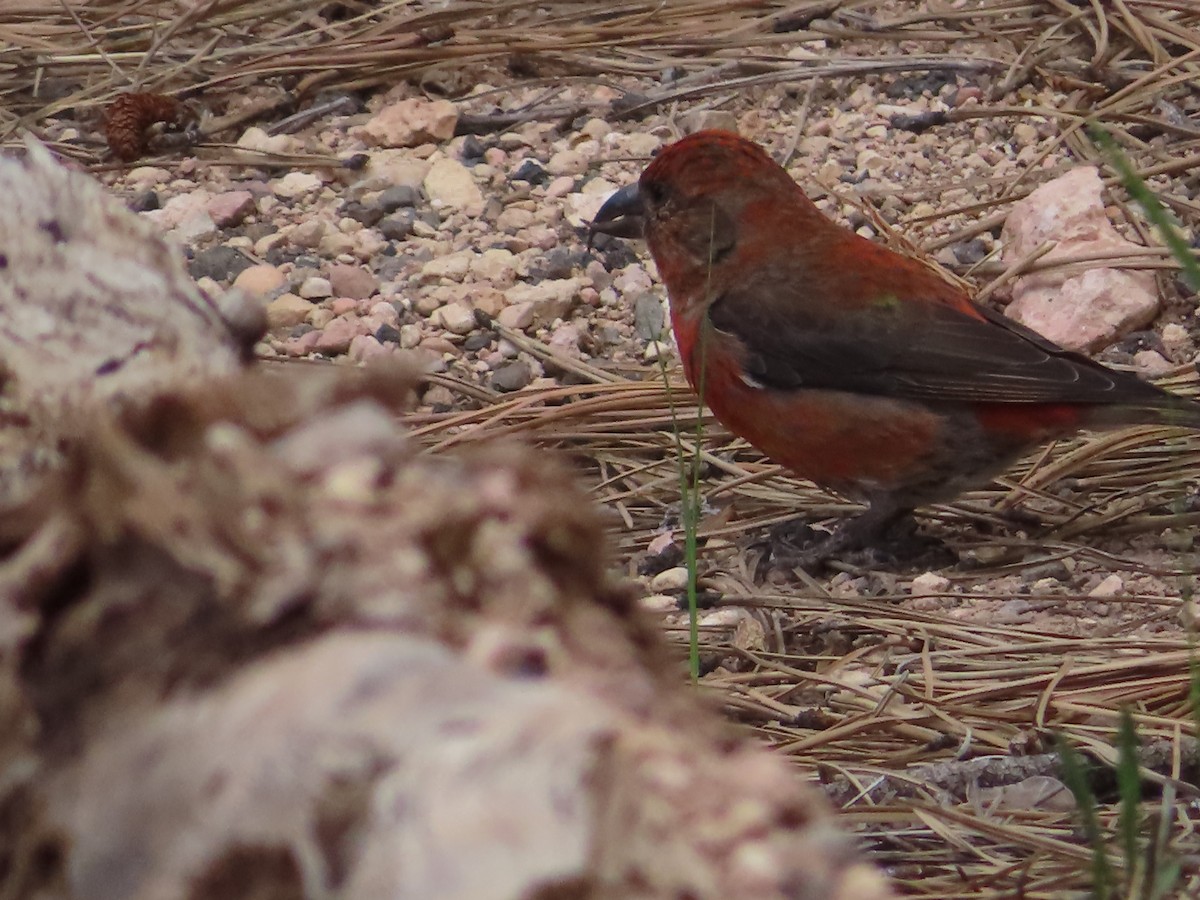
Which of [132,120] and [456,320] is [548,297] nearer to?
[456,320]

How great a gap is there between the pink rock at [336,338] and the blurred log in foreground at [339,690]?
2.85 meters

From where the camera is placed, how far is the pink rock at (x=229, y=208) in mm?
4426

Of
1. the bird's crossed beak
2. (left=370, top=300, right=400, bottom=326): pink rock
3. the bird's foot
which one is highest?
the bird's crossed beak

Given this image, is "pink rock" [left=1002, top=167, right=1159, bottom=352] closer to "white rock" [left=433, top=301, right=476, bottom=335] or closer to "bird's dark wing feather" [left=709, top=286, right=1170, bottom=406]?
"bird's dark wing feather" [left=709, top=286, right=1170, bottom=406]

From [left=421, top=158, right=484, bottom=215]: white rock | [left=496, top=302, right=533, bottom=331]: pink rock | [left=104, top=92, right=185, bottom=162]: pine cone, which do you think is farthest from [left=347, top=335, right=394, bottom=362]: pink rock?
[left=104, top=92, right=185, bottom=162]: pine cone

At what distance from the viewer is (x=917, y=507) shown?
369 cm

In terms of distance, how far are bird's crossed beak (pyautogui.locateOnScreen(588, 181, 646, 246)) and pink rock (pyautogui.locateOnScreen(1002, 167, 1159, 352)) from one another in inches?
38.0

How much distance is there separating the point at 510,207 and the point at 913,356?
1.41 metres

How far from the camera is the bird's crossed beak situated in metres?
3.92

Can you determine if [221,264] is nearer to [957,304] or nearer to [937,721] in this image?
[957,304]

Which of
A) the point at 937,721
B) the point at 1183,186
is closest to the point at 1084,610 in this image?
the point at 937,721

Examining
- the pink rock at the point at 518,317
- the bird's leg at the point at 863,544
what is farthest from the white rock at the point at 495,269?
the bird's leg at the point at 863,544

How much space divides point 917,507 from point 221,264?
74.0 inches

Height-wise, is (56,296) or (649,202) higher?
(56,296)
